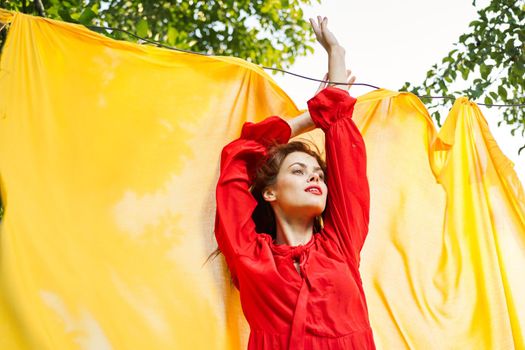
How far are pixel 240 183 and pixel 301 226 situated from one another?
10.9 inches

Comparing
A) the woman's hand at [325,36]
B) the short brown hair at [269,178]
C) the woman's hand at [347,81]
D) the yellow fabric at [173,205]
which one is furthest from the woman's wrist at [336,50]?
the short brown hair at [269,178]

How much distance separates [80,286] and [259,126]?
0.91 m

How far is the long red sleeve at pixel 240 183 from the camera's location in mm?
2873

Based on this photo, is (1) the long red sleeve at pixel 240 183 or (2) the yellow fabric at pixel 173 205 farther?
(1) the long red sleeve at pixel 240 183

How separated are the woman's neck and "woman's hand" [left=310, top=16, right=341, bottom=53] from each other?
72 cm

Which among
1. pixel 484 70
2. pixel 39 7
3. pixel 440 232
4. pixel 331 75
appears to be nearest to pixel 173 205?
pixel 331 75

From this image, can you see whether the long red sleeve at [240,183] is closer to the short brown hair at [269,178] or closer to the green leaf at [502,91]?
the short brown hair at [269,178]

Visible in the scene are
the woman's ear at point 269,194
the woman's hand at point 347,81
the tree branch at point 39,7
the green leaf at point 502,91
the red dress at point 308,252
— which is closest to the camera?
the red dress at point 308,252

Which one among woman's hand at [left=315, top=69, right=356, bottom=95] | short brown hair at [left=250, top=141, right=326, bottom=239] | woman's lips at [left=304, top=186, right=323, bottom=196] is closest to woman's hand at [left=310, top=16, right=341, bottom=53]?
woman's hand at [left=315, top=69, right=356, bottom=95]

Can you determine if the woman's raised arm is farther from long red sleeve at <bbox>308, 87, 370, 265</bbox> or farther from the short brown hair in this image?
long red sleeve at <bbox>308, 87, 370, 265</bbox>

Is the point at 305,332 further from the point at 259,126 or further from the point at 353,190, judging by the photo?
the point at 259,126

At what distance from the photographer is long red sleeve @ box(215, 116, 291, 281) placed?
287cm

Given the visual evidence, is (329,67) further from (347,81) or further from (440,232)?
(440,232)

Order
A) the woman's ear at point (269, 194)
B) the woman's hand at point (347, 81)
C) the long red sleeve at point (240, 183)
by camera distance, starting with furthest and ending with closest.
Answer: the woman's hand at point (347, 81)
the woman's ear at point (269, 194)
the long red sleeve at point (240, 183)
